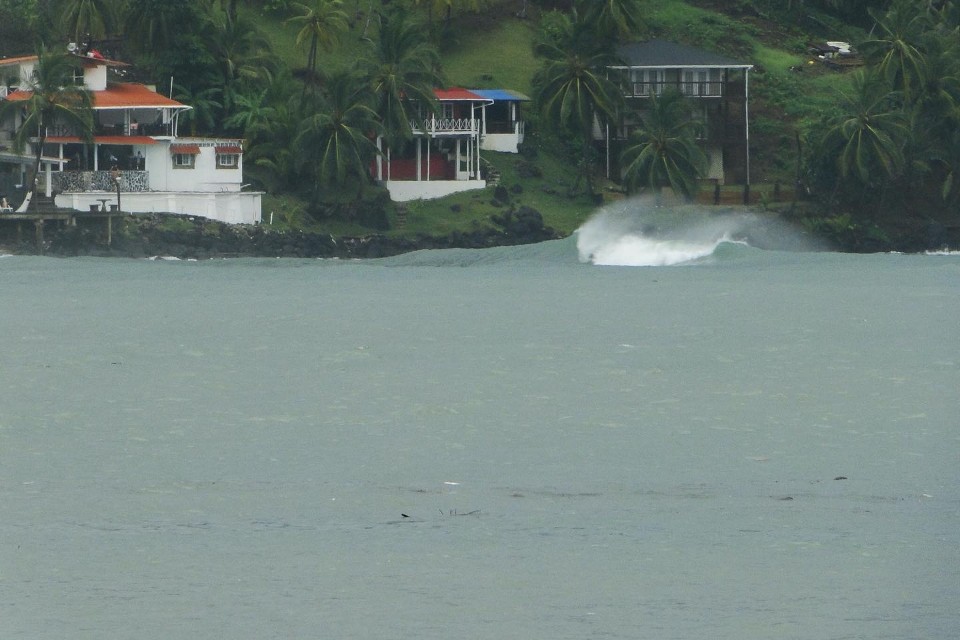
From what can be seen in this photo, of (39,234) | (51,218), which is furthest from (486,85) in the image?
(39,234)

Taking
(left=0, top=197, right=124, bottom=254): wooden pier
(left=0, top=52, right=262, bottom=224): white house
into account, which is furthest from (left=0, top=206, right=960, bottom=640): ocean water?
(left=0, top=52, right=262, bottom=224): white house

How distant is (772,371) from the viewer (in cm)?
3609

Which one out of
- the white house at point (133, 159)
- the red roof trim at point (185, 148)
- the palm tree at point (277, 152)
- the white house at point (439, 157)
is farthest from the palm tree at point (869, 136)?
the red roof trim at point (185, 148)

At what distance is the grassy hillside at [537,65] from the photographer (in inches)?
3201

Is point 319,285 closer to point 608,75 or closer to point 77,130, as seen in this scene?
point 77,130

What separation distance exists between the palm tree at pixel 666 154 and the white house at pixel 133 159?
17441mm

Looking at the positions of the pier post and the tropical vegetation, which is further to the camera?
the tropical vegetation

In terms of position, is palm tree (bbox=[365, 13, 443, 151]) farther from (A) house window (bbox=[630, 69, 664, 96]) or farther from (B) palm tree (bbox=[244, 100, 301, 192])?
(A) house window (bbox=[630, 69, 664, 96])

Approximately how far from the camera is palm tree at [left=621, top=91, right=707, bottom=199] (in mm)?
78875

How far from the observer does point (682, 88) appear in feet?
290

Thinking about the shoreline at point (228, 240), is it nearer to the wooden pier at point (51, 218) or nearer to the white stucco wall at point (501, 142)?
the wooden pier at point (51, 218)

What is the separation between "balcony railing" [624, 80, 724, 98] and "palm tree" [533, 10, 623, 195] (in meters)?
3.29

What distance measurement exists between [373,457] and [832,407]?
9.29 meters

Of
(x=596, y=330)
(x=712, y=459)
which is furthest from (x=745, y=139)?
(x=712, y=459)
